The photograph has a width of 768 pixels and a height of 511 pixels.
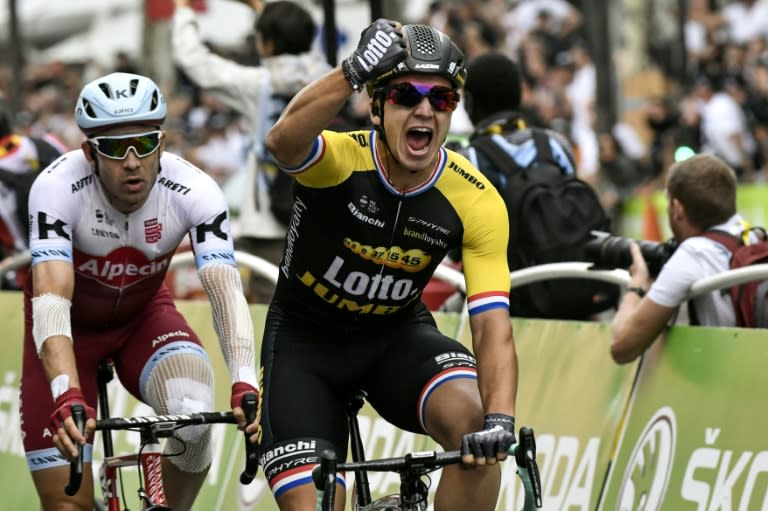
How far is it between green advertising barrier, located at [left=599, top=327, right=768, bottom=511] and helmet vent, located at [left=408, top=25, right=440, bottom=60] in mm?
2014

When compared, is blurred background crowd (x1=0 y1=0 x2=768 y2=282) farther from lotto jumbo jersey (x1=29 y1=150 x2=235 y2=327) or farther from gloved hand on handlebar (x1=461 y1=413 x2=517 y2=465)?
gloved hand on handlebar (x1=461 y1=413 x2=517 y2=465)

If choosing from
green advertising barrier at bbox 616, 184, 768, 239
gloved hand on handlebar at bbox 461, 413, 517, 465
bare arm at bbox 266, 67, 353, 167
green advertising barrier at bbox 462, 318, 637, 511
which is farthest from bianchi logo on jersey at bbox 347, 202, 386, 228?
green advertising barrier at bbox 616, 184, 768, 239

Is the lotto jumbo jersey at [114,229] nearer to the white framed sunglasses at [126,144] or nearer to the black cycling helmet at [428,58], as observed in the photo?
the white framed sunglasses at [126,144]

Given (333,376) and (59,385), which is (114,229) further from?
(333,376)

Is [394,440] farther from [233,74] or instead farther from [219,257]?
[233,74]

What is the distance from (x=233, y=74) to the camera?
401 inches

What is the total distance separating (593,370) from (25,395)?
2.58 m

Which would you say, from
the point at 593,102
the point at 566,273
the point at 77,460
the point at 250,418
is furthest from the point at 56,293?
the point at 593,102

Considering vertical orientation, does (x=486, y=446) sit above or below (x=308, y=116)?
below

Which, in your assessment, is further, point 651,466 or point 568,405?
point 568,405

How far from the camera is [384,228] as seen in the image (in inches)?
237

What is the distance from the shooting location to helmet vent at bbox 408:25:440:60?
567cm

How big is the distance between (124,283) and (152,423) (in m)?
1.09

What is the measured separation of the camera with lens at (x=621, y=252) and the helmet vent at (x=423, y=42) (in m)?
2.16
